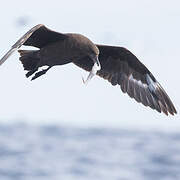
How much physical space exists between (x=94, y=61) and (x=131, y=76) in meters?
1.60

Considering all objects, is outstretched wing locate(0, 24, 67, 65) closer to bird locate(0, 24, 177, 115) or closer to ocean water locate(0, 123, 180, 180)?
bird locate(0, 24, 177, 115)

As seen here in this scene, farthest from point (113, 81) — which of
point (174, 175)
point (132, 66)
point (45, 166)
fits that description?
point (45, 166)

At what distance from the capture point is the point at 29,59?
Result: 51.9 feet

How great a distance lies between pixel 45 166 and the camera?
168 feet

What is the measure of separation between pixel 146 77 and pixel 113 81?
24.0 inches

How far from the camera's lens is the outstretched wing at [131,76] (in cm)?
1691

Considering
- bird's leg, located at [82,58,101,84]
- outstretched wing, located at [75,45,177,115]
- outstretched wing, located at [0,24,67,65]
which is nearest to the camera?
bird's leg, located at [82,58,101,84]

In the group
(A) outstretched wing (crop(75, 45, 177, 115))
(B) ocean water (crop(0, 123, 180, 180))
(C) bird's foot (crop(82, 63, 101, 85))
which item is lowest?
(C) bird's foot (crop(82, 63, 101, 85))

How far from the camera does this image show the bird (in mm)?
15509

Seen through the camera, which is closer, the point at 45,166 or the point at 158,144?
the point at 45,166

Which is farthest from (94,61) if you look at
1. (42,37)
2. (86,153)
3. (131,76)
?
(86,153)

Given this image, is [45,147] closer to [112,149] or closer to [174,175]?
[112,149]

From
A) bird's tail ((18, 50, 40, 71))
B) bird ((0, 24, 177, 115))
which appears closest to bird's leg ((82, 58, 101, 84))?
bird ((0, 24, 177, 115))

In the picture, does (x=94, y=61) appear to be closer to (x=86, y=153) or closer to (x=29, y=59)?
(x=29, y=59)
